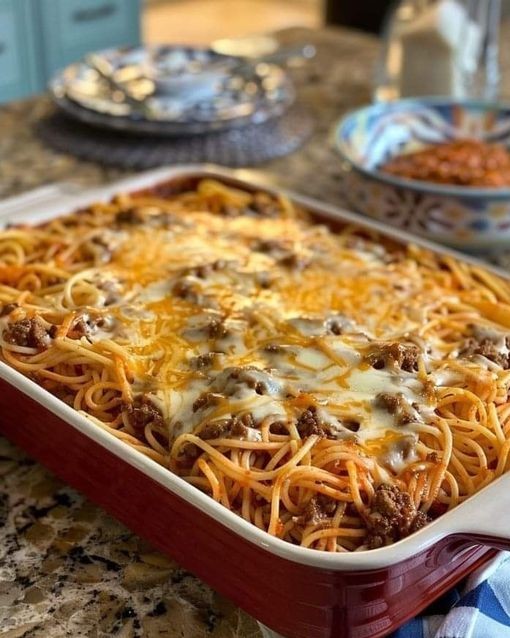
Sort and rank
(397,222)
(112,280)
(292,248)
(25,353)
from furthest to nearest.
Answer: (397,222) < (292,248) < (112,280) < (25,353)

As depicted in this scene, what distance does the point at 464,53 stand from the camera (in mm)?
2000

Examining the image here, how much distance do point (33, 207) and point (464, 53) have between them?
1066 mm

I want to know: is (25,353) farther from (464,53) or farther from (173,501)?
(464,53)

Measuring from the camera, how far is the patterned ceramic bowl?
1402 mm

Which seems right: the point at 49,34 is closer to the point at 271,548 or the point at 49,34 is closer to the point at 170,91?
the point at 170,91

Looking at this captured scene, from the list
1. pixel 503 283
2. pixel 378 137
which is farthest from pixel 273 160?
pixel 503 283

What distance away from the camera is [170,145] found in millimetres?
1821

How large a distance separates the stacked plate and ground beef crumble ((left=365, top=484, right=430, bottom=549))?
44.2 inches

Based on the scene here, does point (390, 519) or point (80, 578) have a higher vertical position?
point (390, 519)

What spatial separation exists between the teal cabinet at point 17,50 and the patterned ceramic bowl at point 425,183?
2209 mm

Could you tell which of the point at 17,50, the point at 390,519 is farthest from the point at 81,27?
the point at 390,519

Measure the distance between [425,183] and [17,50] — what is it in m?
2.61

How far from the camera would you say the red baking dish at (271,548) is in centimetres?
71

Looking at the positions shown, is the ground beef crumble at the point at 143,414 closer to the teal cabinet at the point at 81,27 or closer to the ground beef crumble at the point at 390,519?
the ground beef crumble at the point at 390,519
